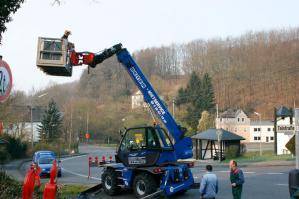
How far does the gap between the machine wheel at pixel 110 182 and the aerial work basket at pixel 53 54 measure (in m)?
4.39

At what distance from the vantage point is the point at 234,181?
13109 mm

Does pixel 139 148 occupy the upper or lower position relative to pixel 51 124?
lower

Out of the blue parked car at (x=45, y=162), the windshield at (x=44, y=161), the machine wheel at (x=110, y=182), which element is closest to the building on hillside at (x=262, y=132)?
the blue parked car at (x=45, y=162)

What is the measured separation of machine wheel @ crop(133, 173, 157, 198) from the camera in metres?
15.1

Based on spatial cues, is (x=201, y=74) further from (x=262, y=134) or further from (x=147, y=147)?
(x=147, y=147)

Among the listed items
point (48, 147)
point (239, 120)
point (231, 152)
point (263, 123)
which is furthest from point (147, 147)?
point (263, 123)

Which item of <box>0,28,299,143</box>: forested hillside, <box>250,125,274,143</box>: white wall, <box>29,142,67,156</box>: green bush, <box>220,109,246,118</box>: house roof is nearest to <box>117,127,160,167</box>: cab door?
<box>29,142,67,156</box>: green bush

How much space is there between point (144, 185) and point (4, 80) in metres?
9.50

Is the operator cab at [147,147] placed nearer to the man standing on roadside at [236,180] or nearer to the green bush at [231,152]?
the man standing on roadside at [236,180]

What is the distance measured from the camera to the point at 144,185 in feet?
50.4

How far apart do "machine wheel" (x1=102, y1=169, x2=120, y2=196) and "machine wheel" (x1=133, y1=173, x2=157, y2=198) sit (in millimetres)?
1335

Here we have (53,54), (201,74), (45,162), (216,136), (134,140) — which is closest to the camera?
(53,54)

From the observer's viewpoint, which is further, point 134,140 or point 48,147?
point 48,147

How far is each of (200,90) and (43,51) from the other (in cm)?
8504
